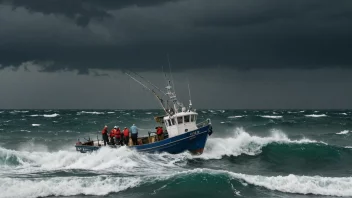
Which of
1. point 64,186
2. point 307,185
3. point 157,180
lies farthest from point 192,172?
point 64,186

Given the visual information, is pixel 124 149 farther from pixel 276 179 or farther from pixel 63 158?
pixel 276 179

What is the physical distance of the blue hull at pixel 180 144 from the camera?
28359 millimetres

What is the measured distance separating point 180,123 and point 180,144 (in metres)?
1.52

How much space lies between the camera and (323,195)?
61.8 ft

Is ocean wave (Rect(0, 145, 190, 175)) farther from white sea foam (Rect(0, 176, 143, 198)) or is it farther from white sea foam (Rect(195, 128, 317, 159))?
white sea foam (Rect(195, 128, 317, 159))

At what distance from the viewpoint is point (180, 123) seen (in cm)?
2931

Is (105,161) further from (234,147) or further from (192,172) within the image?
(234,147)

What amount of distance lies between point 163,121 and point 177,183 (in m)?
10.6

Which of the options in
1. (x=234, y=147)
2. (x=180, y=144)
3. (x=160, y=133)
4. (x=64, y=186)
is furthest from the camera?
(x=234, y=147)

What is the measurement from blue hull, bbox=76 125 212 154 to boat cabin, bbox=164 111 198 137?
0.66 m

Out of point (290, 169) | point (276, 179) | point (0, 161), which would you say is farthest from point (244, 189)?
point (0, 161)

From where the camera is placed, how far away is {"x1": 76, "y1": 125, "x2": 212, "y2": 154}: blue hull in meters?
28.4

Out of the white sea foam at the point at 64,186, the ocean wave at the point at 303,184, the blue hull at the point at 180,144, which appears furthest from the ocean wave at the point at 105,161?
the ocean wave at the point at 303,184

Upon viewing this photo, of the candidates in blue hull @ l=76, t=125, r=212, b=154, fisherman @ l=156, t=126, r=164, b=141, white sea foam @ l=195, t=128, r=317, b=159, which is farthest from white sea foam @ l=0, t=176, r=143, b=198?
white sea foam @ l=195, t=128, r=317, b=159
